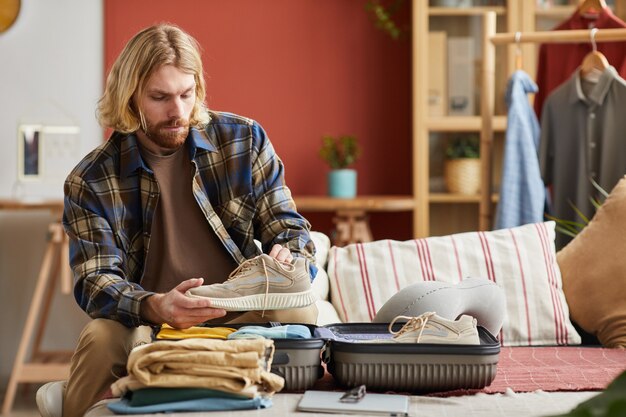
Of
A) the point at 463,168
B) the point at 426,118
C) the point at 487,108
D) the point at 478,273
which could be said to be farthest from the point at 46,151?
the point at 478,273

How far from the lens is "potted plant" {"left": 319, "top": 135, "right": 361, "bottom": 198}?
4.25 m

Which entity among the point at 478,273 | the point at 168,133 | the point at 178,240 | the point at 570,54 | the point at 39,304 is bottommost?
the point at 39,304

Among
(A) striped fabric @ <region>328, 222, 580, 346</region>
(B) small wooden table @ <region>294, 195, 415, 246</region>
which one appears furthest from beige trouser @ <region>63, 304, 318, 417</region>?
(B) small wooden table @ <region>294, 195, 415, 246</region>

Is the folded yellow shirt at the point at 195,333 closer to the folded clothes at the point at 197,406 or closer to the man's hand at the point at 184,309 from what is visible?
the man's hand at the point at 184,309

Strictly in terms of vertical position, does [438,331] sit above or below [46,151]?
below

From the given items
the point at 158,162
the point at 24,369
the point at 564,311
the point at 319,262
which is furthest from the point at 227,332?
the point at 24,369

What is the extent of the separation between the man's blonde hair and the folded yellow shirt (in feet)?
2.12

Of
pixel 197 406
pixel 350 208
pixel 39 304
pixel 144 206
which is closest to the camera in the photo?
pixel 197 406

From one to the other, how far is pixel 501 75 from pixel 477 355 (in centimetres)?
276

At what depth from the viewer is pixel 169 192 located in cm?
231

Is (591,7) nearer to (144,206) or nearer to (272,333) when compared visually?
(144,206)

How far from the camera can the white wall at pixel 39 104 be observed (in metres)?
4.39

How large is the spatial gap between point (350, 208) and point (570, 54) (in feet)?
3.76

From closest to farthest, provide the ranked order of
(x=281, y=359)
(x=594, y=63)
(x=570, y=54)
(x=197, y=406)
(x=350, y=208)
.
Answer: (x=197, y=406)
(x=281, y=359)
(x=594, y=63)
(x=570, y=54)
(x=350, y=208)
